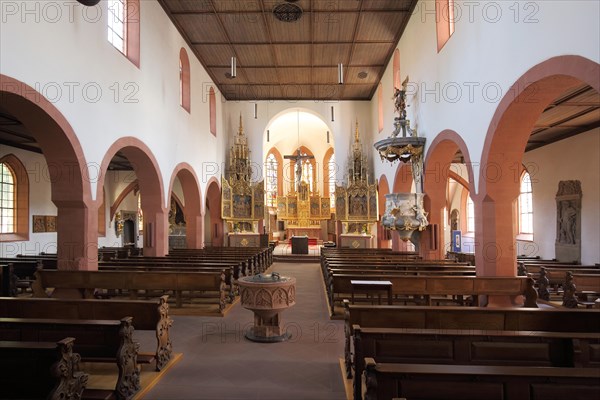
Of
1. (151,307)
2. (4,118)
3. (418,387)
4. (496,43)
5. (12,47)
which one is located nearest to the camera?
(418,387)

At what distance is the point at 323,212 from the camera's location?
25.1 meters

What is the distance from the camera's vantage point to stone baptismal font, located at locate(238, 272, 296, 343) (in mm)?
6660

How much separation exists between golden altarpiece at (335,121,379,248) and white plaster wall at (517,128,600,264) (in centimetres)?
670

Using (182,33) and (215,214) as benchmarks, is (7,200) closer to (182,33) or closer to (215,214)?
(215,214)

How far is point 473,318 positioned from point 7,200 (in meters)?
16.6

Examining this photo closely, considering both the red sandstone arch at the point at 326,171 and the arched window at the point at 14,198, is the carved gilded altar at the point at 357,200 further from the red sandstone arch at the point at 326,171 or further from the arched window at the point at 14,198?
the arched window at the point at 14,198

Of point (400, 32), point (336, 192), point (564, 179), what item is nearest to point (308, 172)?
point (336, 192)

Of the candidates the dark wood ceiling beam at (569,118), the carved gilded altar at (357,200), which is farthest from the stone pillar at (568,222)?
the carved gilded altar at (357,200)

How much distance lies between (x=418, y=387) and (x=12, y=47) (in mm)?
7635

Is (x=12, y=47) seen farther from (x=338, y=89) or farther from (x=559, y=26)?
(x=338, y=89)

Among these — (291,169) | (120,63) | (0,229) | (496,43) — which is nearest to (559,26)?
(496,43)

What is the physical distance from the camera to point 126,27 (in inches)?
Answer: 434

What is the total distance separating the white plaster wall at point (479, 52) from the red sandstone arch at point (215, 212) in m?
10.4

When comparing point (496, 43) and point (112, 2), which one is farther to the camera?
Answer: point (112, 2)
